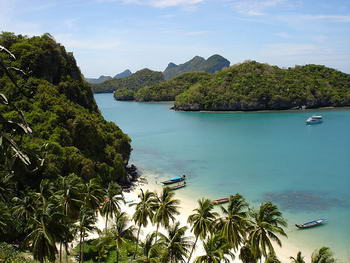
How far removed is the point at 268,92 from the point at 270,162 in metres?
108

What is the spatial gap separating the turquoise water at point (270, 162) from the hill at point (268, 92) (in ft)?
109

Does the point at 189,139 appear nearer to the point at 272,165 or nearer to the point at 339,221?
the point at 272,165

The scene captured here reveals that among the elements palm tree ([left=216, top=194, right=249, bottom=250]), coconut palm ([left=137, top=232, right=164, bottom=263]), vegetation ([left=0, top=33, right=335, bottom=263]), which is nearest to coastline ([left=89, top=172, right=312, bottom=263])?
vegetation ([left=0, top=33, right=335, bottom=263])

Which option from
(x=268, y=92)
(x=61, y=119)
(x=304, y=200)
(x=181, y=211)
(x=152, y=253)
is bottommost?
(x=304, y=200)

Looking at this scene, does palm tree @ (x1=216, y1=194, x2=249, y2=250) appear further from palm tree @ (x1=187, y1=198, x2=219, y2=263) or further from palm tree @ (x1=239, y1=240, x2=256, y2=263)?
palm tree @ (x1=187, y1=198, x2=219, y2=263)

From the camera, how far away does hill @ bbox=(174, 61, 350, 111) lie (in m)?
176

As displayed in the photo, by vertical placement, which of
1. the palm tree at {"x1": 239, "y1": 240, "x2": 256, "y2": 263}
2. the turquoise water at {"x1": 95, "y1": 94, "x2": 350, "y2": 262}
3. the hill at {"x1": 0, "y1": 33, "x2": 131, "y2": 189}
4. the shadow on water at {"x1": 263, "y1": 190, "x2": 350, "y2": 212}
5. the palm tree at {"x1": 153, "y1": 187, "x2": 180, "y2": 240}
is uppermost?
the hill at {"x1": 0, "y1": 33, "x2": 131, "y2": 189}

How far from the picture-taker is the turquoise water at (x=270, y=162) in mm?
47784

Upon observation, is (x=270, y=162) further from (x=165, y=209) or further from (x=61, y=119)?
(x=165, y=209)

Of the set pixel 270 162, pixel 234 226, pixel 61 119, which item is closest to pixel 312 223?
pixel 234 226

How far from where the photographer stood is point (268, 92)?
178 metres

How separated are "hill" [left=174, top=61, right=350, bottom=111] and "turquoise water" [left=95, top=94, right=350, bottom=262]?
33199 mm

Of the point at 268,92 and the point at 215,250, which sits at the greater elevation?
the point at 268,92

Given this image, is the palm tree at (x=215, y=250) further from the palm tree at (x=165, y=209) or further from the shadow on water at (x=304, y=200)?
the shadow on water at (x=304, y=200)
